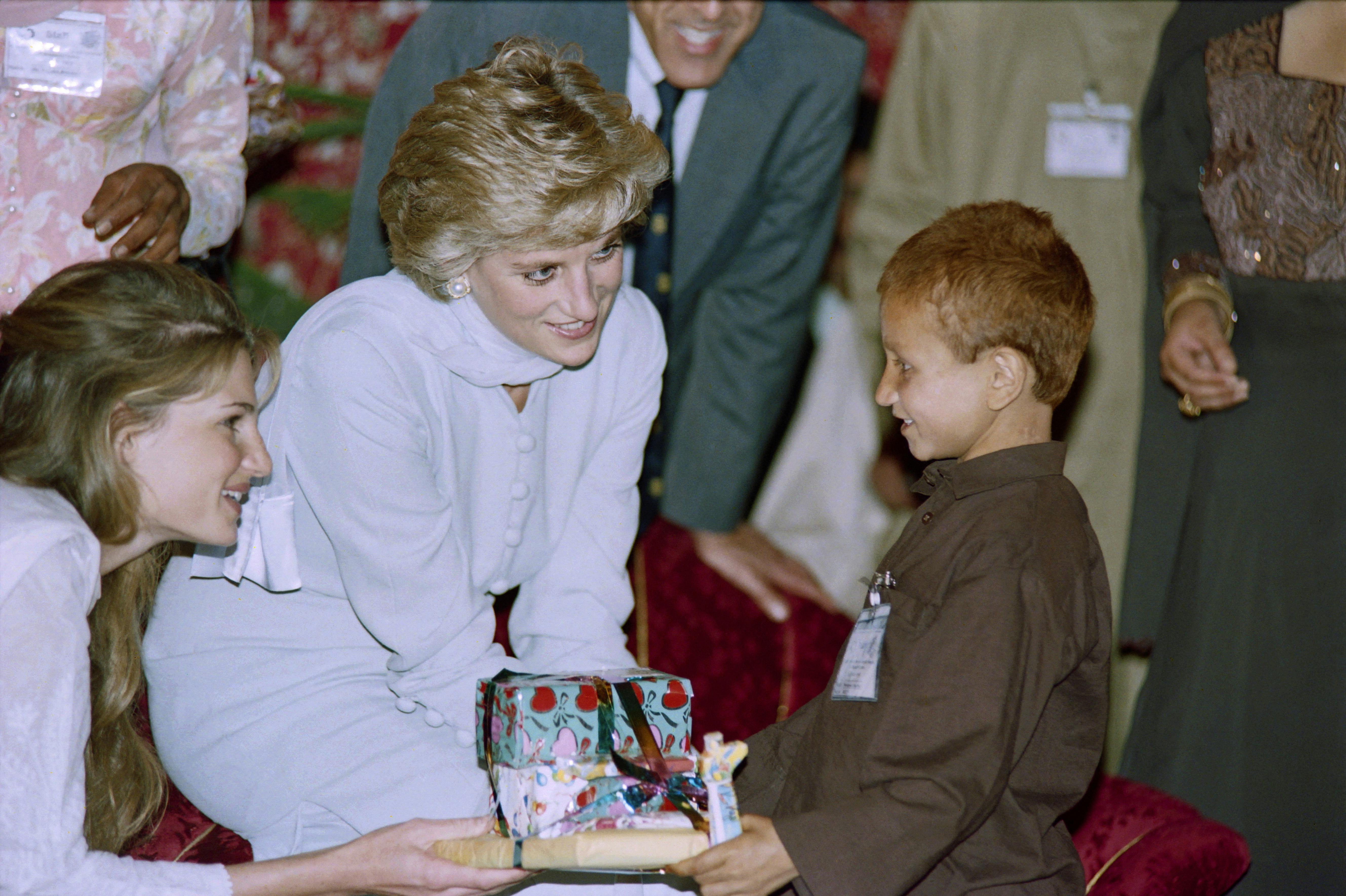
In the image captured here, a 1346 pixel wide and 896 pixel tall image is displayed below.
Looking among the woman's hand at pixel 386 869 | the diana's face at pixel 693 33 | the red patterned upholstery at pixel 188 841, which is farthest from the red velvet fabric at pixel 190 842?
the diana's face at pixel 693 33

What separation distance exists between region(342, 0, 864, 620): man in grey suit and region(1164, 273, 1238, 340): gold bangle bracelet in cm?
84

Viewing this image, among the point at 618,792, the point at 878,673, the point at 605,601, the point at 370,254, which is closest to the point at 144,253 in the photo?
the point at 370,254

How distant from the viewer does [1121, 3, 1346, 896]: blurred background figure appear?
2.37 meters

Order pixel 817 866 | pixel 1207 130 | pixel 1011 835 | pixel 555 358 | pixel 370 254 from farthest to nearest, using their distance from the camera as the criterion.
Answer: pixel 1207 130 < pixel 370 254 < pixel 555 358 < pixel 1011 835 < pixel 817 866

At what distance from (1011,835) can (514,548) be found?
863 millimetres

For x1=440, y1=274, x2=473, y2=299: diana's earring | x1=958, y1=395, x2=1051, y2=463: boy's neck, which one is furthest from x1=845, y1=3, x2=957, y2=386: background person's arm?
x1=440, y1=274, x2=473, y2=299: diana's earring

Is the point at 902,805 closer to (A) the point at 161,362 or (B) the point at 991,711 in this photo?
(B) the point at 991,711

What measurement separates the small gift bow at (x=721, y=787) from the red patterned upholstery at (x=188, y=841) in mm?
723

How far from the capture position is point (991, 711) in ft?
Answer: 5.22

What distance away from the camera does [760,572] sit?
2830 millimetres

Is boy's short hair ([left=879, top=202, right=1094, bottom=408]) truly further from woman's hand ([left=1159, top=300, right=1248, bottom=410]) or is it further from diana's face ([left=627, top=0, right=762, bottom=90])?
diana's face ([left=627, top=0, right=762, bottom=90])

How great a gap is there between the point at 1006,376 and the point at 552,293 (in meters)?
0.65

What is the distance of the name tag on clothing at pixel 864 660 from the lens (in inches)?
67.0

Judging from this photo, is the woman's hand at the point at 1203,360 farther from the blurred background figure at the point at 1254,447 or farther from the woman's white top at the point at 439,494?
the woman's white top at the point at 439,494
